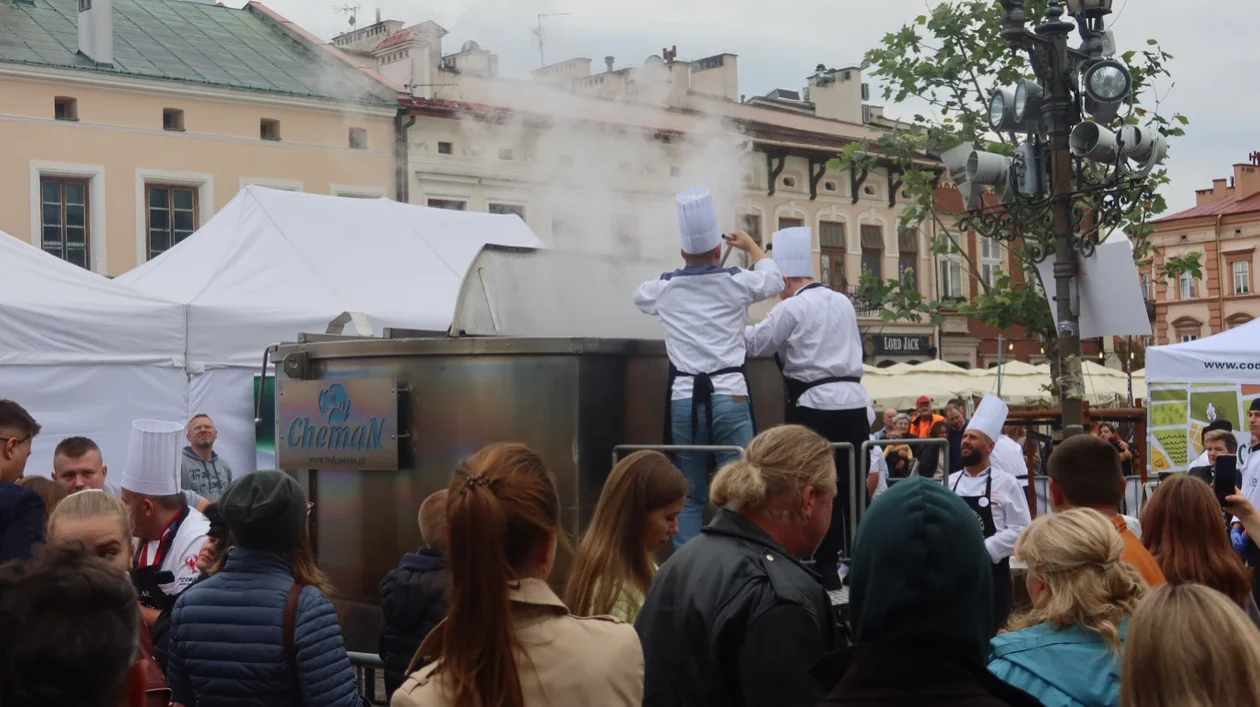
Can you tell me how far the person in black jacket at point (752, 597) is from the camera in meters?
3.23

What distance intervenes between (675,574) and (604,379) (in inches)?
118

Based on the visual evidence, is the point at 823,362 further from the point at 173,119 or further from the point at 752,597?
the point at 173,119

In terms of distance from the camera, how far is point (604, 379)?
21.4ft

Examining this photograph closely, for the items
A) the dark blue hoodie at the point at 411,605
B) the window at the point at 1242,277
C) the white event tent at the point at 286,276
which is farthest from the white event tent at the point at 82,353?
the window at the point at 1242,277

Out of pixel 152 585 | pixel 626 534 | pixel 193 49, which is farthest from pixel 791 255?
pixel 193 49

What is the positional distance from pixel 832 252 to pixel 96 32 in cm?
2201

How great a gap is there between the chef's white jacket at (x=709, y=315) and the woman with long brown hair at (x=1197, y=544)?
2.19 metres

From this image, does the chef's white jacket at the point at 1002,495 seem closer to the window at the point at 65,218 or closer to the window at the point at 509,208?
the window at the point at 509,208

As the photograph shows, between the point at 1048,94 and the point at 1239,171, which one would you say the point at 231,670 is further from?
the point at 1239,171

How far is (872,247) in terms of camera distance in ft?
140

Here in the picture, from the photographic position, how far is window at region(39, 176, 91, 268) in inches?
1062

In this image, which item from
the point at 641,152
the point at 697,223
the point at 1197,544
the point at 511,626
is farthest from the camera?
the point at 641,152

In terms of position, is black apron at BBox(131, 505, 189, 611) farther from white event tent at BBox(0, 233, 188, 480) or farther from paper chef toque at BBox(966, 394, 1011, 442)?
white event tent at BBox(0, 233, 188, 480)

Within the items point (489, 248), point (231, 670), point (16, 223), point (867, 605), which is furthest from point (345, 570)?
point (16, 223)
